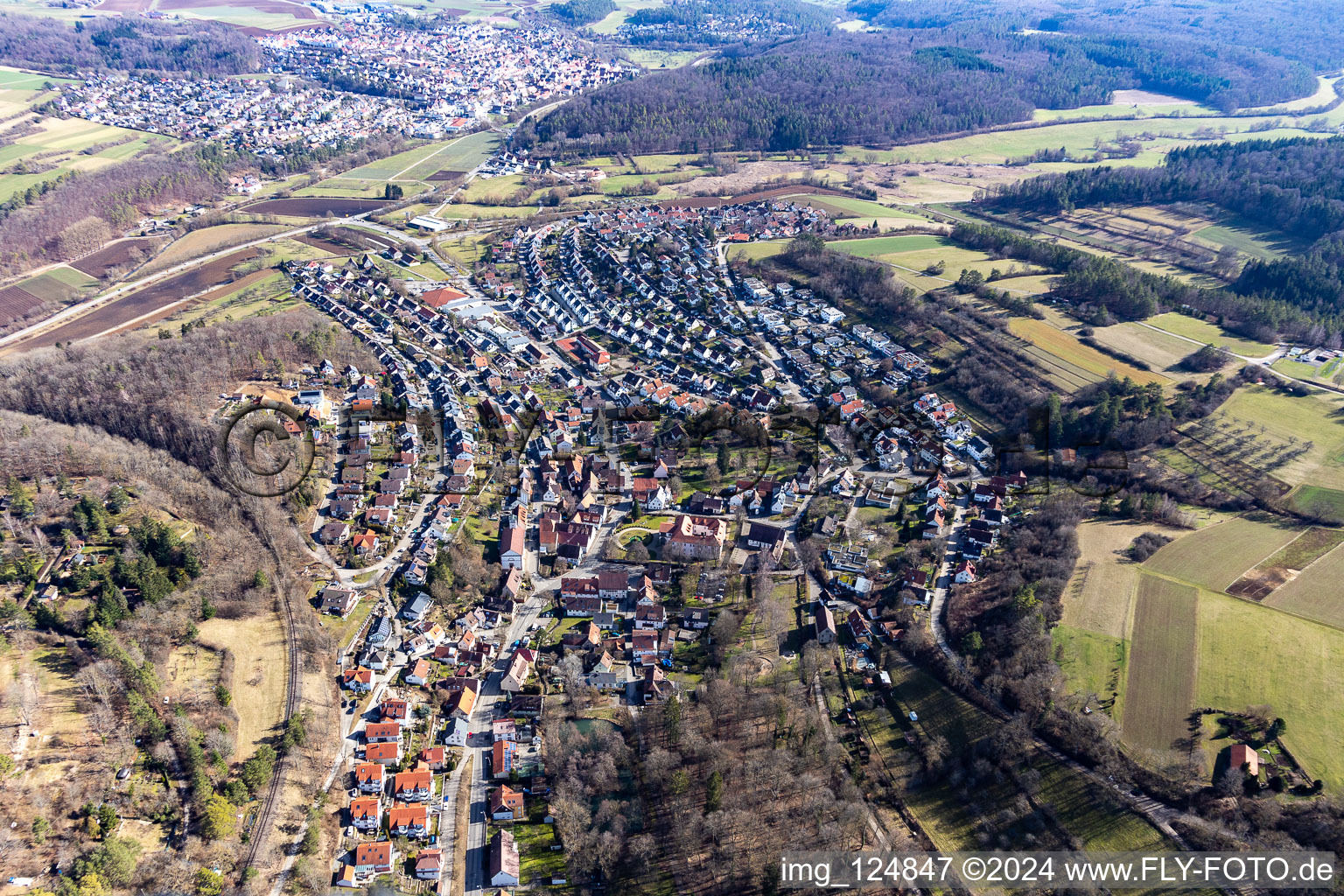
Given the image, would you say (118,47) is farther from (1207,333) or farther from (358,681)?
(1207,333)

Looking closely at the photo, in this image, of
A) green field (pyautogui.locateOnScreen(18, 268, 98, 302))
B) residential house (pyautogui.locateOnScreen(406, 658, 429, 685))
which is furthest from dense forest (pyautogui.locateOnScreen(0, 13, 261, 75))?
residential house (pyautogui.locateOnScreen(406, 658, 429, 685))

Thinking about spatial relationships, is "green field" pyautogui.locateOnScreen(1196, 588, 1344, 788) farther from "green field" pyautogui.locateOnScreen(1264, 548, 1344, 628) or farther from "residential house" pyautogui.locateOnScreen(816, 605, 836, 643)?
"residential house" pyautogui.locateOnScreen(816, 605, 836, 643)

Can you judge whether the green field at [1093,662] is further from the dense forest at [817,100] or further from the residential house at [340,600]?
the dense forest at [817,100]

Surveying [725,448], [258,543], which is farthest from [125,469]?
[725,448]

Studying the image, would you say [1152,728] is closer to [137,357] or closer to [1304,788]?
[1304,788]

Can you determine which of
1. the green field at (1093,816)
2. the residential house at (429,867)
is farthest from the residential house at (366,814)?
the green field at (1093,816)

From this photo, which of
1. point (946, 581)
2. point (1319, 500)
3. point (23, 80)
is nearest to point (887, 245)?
point (1319, 500)
